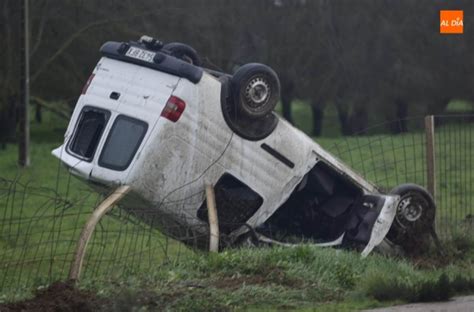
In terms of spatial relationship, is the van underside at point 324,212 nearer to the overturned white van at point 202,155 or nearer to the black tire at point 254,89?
the overturned white van at point 202,155

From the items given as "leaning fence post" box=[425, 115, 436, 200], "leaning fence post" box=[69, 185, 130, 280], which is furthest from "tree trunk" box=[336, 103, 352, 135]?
"leaning fence post" box=[69, 185, 130, 280]

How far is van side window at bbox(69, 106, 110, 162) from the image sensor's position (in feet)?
36.4

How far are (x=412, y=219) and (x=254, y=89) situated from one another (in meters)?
2.40

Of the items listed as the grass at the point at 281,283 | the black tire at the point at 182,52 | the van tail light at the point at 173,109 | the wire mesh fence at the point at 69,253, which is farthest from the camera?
the black tire at the point at 182,52

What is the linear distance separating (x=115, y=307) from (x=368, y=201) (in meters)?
4.79

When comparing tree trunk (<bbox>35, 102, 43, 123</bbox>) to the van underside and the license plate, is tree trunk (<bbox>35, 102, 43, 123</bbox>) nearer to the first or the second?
the van underside

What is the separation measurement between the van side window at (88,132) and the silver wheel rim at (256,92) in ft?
4.49

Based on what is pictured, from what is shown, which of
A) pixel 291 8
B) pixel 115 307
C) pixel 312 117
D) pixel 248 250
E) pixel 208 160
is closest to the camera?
pixel 115 307

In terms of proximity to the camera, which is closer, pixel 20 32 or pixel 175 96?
pixel 175 96

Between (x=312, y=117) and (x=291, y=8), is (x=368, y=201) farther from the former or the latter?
(x=312, y=117)

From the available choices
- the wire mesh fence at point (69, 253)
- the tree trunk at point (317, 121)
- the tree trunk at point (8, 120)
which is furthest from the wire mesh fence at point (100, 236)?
the tree trunk at point (317, 121)

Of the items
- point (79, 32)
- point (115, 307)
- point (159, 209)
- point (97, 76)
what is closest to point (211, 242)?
point (159, 209)

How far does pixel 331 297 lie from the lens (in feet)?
30.1

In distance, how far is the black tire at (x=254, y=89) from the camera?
11.0m
